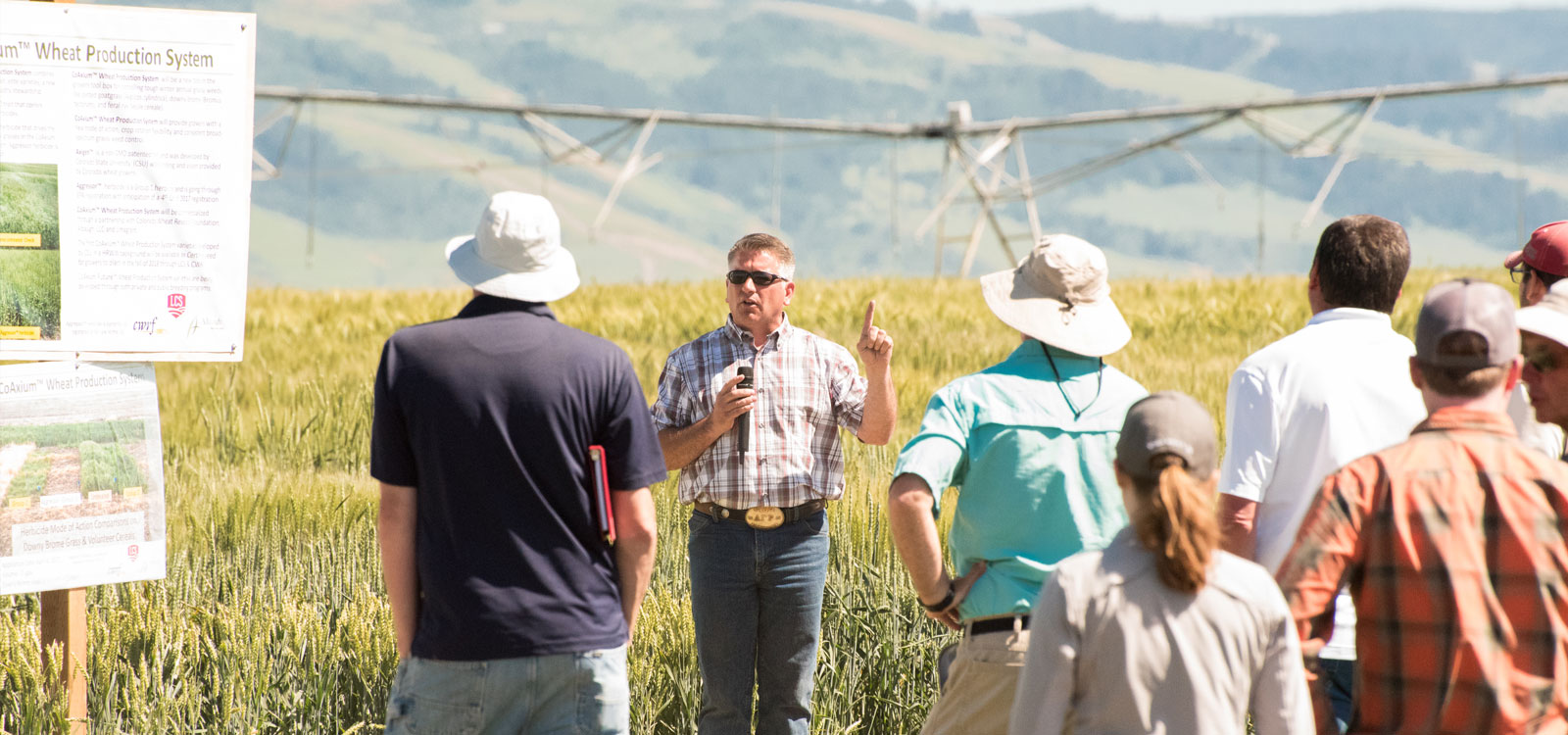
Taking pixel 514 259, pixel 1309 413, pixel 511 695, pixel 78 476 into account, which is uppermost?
pixel 514 259

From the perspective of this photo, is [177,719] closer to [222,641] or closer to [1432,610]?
[222,641]

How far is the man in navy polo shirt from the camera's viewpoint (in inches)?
116

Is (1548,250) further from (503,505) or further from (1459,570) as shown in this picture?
(503,505)

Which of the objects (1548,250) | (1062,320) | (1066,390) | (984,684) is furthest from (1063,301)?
(1548,250)

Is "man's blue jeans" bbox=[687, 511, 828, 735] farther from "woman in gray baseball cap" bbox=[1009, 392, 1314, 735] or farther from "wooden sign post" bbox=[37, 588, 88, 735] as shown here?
"woman in gray baseball cap" bbox=[1009, 392, 1314, 735]

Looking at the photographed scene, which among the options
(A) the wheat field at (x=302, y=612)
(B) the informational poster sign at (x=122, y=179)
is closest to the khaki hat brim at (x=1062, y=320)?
(A) the wheat field at (x=302, y=612)

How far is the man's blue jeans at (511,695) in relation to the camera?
2.98m

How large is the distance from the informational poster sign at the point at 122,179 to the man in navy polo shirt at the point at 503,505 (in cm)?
125

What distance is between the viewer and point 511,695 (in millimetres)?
2996

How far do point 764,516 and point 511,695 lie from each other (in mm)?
1274

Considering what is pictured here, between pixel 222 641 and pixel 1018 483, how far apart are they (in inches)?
97.8

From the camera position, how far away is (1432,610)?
7.66ft

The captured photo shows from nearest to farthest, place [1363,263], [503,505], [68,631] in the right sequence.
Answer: [503,505], [1363,263], [68,631]

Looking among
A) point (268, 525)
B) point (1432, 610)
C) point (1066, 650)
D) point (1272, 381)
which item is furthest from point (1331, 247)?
point (268, 525)
